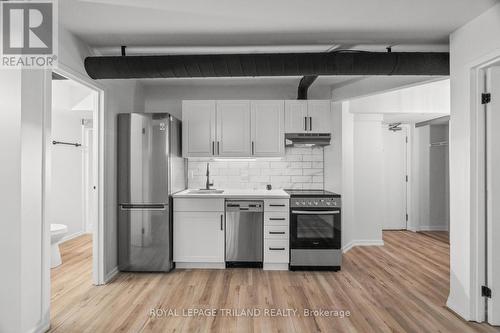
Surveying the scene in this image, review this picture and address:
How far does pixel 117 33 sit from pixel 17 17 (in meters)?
0.78

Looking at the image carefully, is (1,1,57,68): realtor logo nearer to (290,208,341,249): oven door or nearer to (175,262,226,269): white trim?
(175,262,226,269): white trim

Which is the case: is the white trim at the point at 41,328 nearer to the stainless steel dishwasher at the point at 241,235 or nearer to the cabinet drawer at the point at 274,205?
the stainless steel dishwasher at the point at 241,235

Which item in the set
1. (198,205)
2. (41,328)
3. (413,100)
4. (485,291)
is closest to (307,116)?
(198,205)

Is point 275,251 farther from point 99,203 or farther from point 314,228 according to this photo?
point 99,203

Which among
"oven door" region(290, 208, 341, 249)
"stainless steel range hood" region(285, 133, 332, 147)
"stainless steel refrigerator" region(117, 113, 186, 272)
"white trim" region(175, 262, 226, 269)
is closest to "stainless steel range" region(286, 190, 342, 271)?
"oven door" region(290, 208, 341, 249)

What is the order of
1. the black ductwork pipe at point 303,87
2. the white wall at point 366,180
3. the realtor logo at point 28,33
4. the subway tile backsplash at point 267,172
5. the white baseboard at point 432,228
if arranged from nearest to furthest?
1. the realtor logo at point 28,33
2. the black ductwork pipe at point 303,87
3. the subway tile backsplash at point 267,172
4. the white wall at point 366,180
5. the white baseboard at point 432,228

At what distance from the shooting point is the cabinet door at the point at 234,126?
4.02 metres

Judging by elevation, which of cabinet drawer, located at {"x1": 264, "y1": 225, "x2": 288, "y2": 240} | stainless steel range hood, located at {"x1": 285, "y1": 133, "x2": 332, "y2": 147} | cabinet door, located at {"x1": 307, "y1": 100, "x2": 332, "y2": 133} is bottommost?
cabinet drawer, located at {"x1": 264, "y1": 225, "x2": 288, "y2": 240}

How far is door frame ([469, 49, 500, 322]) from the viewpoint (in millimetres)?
2398

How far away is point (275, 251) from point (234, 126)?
5.86ft

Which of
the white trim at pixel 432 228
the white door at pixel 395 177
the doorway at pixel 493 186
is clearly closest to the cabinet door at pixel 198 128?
the doorway at pixel 493 186

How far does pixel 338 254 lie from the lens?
11.8ft

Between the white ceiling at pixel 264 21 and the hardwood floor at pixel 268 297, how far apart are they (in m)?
2.57

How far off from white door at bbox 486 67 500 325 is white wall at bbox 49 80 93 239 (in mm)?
5288
